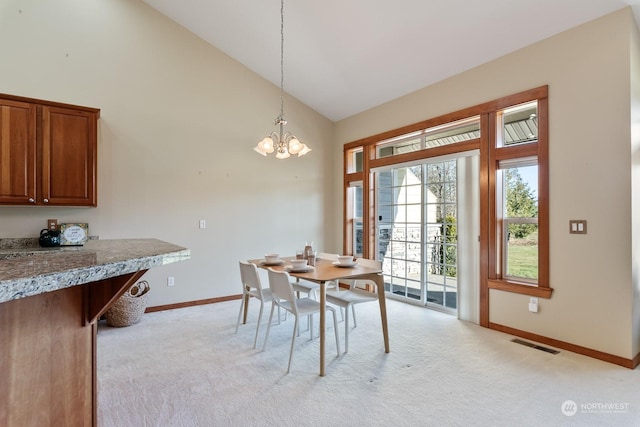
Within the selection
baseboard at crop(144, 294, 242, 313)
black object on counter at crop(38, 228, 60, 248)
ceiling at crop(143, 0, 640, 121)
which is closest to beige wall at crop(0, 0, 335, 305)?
baseboard at crop(144, 294, 242, 313)

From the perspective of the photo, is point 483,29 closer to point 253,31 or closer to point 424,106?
point 424,106

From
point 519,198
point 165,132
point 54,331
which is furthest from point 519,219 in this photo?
point 165,132

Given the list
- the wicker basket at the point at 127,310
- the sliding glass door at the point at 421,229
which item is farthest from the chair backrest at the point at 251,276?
the sliding glass door at the point at 421,229

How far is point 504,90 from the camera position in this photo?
342 centimetres

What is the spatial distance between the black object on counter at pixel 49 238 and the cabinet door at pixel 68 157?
1.01 feet

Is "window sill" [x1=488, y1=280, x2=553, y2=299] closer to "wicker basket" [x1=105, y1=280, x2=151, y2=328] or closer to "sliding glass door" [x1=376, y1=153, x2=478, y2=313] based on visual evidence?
"sliding glass door" [x1=376, y1=153, x2=478, y2=313]

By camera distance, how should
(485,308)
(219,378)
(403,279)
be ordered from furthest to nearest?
(403,279) < (485,308) < (219,378)

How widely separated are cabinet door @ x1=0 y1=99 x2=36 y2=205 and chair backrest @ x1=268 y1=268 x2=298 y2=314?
2.56 meters

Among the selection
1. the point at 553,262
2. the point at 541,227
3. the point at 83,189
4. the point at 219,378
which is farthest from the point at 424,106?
the point at 83,189

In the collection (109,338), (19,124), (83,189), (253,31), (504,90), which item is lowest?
(109,338)

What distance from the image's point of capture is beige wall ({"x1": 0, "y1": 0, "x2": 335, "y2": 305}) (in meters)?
3.57

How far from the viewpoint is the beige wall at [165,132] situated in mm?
3568

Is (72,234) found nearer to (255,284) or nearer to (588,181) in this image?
(255,284)

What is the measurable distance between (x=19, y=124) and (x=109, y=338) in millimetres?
2240
